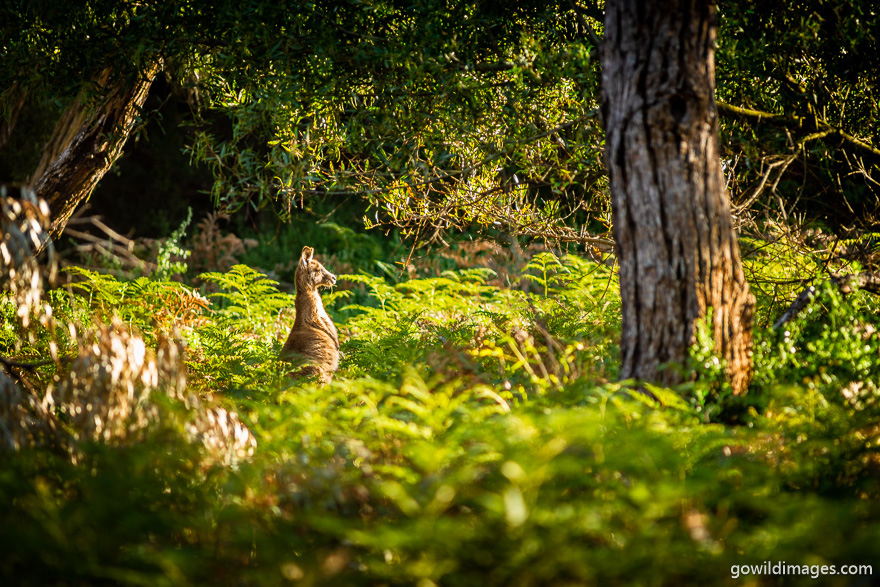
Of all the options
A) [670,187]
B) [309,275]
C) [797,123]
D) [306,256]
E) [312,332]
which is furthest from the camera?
[306,256]

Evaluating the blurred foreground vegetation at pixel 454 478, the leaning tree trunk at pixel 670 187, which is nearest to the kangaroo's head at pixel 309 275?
the blurred foreground vegetation at pixel 454 478

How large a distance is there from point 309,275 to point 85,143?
101 inches

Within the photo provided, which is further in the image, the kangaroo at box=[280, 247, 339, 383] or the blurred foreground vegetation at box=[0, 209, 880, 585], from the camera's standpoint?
the kangaroo at box=[280, 247, 339, 383]

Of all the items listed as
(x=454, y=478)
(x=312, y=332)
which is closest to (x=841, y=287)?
(x=454, y=478)

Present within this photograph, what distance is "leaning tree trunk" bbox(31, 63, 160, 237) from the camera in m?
6.12

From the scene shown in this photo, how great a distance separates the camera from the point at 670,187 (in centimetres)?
364

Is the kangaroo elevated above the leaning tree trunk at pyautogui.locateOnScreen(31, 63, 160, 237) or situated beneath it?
situated beneath

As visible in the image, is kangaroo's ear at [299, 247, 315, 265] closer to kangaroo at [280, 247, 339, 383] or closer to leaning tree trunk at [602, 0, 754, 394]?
kangaroo at [280, 247, 339, 383]

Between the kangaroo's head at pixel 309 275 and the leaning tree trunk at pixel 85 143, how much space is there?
2066mm

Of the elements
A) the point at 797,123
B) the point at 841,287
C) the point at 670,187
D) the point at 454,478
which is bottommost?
the point at 454,478

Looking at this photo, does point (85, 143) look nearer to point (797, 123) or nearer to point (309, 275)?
point (309, 275)

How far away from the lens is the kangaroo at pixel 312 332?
5.44 meters

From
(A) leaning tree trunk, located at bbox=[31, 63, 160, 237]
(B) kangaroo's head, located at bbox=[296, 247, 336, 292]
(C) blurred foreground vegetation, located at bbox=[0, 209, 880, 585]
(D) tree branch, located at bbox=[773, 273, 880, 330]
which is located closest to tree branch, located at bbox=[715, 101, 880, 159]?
(D) tree branch, located at bbox=[773, 273, 880, 330]

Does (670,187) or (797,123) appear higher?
(797,123)
